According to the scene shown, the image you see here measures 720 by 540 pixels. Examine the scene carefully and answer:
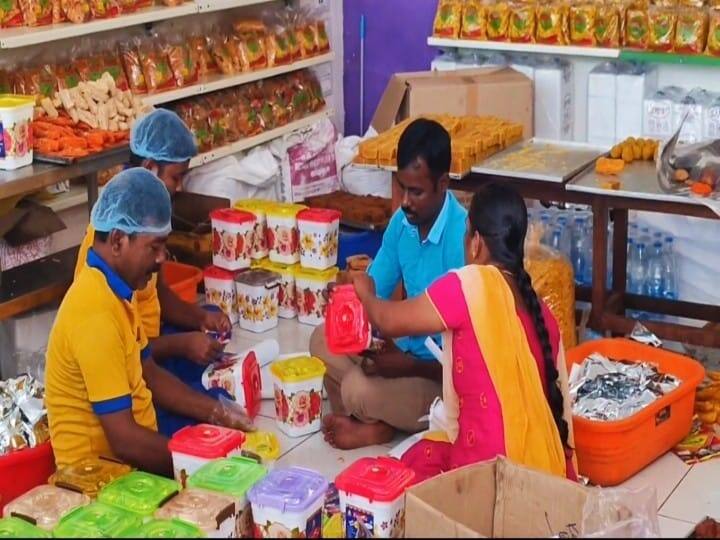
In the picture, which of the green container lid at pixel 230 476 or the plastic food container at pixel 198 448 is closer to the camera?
the green container lid at pixel 230 476

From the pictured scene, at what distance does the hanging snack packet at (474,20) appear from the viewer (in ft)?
19.3

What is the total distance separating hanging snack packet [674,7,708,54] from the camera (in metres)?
5.33

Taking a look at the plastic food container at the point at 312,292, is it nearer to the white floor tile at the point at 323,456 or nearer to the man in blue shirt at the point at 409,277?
the man in blue shirt at the point at 409,277

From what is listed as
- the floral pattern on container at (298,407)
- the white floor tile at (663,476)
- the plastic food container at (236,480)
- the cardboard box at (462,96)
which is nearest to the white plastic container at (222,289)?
the floral pattern on container at (298,407)

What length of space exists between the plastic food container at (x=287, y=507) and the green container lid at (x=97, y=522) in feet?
0.84

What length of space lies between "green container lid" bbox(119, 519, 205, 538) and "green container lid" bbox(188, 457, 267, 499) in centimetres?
28

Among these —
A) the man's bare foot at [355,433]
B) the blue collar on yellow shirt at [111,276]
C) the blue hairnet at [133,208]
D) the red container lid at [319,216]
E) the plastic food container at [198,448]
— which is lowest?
the man's bare foot at [355,433]

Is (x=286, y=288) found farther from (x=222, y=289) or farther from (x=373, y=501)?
(x=373, y=501)

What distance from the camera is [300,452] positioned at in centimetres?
398

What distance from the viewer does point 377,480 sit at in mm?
2645

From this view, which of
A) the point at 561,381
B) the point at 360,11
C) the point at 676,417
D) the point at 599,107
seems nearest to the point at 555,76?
the point at 599,107

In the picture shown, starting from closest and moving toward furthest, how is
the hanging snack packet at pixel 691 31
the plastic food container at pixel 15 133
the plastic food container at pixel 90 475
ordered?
the plastic food container at pixel 90 475
the plastic food container at pixel 15 133
the hanging snack packet at pixel 691 31

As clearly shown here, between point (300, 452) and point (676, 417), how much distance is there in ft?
4.08

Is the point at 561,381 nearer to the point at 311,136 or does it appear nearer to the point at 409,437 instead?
the point at 409,437
